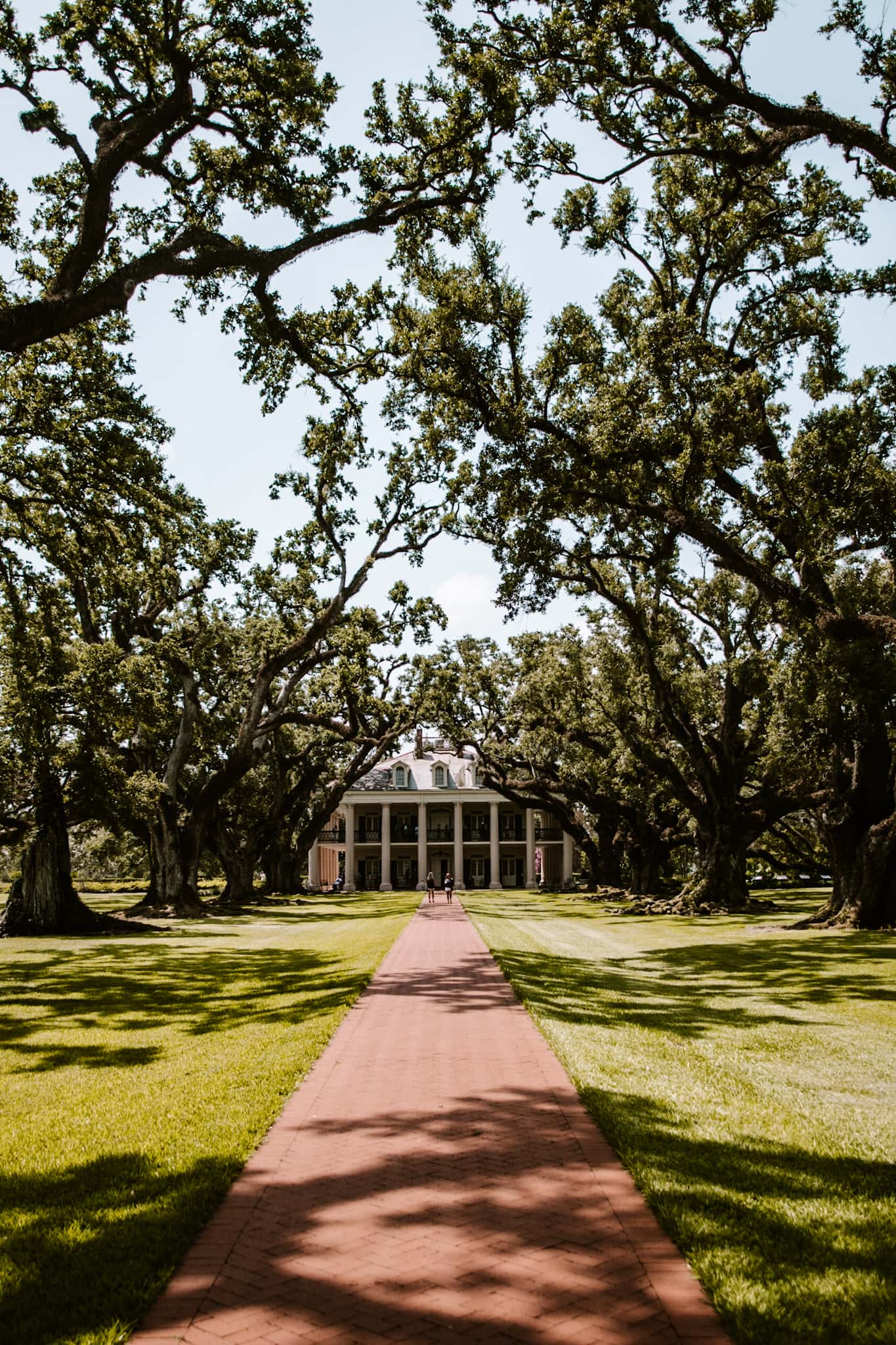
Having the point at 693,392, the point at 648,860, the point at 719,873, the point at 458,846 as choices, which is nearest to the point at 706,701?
the point at 719,873

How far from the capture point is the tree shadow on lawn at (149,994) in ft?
29.2

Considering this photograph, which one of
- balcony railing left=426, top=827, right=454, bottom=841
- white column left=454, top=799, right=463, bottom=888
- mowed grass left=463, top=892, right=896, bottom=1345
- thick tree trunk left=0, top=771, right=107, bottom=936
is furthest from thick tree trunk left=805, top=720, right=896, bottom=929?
balcony railing left=426, top=827, right=454, bottom=841

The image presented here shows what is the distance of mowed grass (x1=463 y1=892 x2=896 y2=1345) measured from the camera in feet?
11.7

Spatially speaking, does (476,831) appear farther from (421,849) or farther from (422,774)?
(422,774)

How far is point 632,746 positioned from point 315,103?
20283 millimetres

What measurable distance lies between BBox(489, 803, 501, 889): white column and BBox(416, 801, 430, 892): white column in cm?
485

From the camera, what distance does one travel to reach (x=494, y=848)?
222ft

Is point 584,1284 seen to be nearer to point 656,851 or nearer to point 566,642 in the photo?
point 566,642

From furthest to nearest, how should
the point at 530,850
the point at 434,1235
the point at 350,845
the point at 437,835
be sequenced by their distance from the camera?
the point at 437,835 → the point at 530,850 → the point at 350,845 → the point at 434,1235

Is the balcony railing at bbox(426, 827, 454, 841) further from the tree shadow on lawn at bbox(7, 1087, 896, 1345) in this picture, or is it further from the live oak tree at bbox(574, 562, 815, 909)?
the tree shadow on lawn at bbox(7, 1087, 896, 1345)

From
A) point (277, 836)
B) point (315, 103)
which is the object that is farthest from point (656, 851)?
point (315, 103)

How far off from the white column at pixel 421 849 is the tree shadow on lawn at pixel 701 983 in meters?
48.8

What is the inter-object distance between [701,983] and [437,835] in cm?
5650

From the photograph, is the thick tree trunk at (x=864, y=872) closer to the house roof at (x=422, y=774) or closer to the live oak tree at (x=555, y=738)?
the live oak tree at (x=555, y=738)
